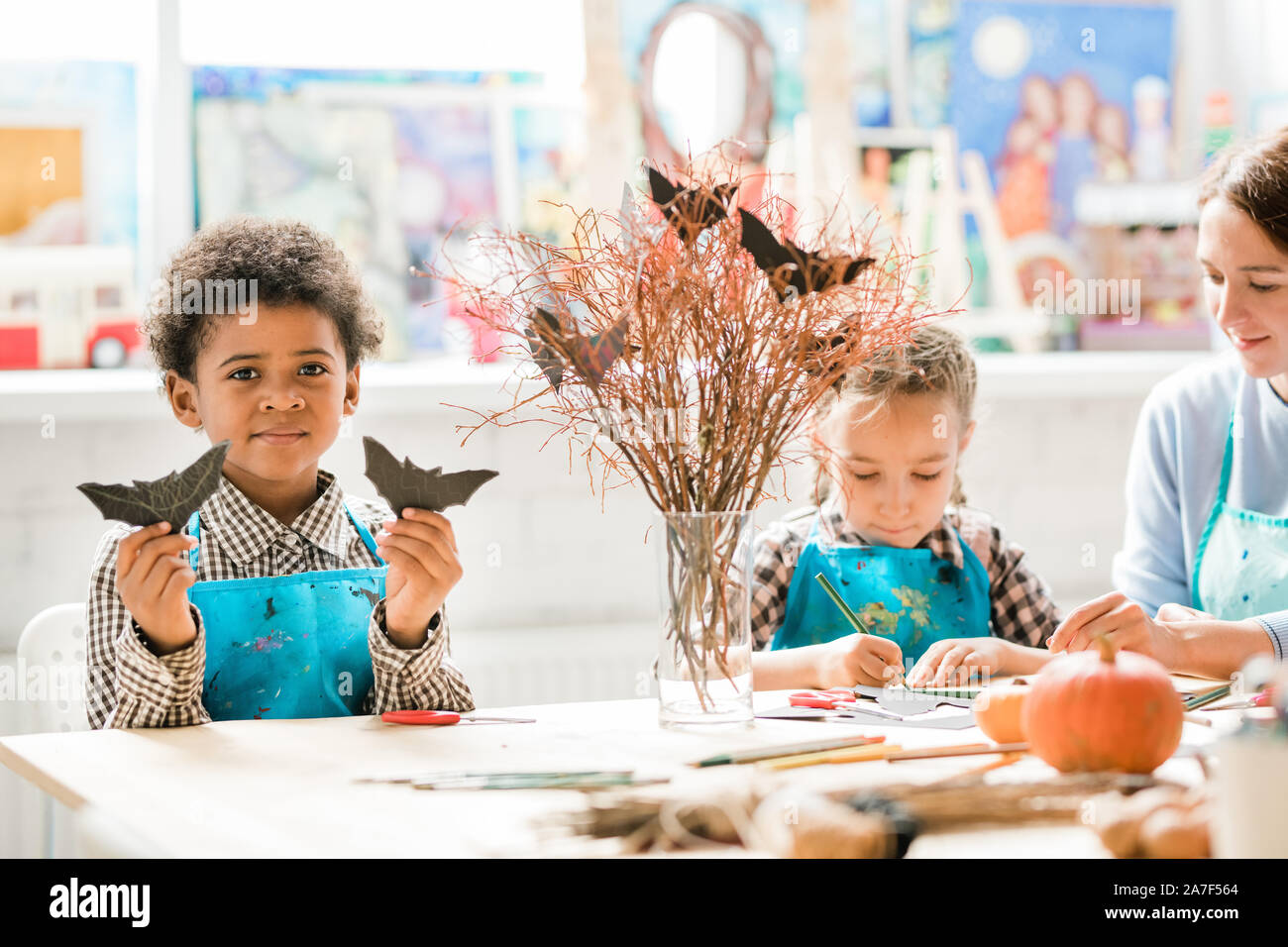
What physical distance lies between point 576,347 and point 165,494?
0.36 meters

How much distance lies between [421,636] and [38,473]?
118 centimetres

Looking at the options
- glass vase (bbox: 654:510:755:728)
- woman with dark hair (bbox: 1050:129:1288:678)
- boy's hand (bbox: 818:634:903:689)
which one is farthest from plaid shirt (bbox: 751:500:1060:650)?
glass vase (bbox: 654:510:755:728)

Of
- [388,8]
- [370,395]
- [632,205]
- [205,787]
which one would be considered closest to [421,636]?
[205,787]

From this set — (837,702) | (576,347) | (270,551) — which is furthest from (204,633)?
(837,702)

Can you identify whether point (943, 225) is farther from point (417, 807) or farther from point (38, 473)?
point (417, 807)

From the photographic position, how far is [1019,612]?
184 cm

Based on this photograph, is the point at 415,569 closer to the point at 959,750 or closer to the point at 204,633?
the point at 204,633

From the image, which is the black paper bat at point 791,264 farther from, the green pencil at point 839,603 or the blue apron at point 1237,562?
the blue apron at point 1237,562

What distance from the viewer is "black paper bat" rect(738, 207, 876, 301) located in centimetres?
109

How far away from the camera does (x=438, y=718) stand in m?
1.25

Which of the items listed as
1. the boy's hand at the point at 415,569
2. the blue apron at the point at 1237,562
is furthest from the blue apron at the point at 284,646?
the blue apron at the point at 1237,562

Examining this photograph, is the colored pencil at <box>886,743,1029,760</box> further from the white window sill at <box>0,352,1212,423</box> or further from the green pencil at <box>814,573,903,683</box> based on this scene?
the white window sill at <box>0,352,1212,423</box>

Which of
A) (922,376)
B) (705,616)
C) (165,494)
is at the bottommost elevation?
(705,616)

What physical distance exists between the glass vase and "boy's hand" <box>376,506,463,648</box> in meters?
0.21
